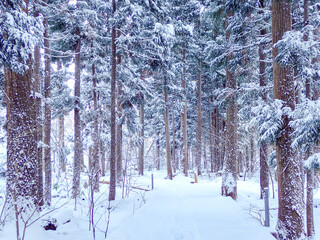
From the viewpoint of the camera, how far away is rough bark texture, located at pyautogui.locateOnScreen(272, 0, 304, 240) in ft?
15.6

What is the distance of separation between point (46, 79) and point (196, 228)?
8.63 meters

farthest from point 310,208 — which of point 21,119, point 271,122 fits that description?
point 21,119

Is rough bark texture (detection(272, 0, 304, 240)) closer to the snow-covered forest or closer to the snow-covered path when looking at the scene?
the snow-covered forest

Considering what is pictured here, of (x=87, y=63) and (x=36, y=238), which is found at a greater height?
(x=87, y=63)

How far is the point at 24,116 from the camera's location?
5152mm

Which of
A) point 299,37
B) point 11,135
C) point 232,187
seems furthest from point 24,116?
point 232,187

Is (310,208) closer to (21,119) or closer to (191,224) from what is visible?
(191,224)

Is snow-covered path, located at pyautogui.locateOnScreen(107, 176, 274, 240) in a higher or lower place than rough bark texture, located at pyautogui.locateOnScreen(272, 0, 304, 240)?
lower

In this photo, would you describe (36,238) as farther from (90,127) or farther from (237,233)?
(90,127)

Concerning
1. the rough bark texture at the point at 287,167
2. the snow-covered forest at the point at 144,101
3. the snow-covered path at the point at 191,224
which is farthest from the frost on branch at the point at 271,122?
the snow-covered path at the point at 191,224

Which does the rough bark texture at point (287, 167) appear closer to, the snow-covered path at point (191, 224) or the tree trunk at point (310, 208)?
the snow-covered path at point (191, 224)

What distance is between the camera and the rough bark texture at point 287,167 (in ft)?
15.6

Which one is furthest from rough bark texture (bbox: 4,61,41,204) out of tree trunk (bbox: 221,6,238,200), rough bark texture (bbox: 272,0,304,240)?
tree trunk (bbox: 221,6,238,200)

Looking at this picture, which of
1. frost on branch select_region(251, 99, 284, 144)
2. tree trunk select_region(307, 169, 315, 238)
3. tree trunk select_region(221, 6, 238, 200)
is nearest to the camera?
frost on branch select_region(251, 99, 284, 144)
